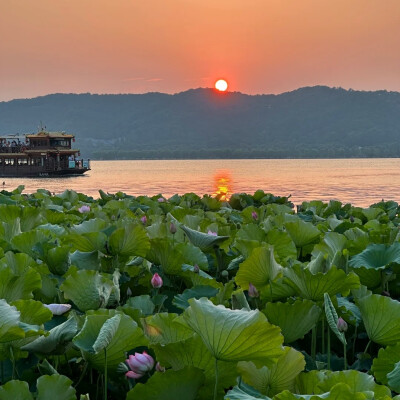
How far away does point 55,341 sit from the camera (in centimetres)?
160

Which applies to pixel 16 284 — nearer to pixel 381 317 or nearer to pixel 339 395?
pixel 381 317

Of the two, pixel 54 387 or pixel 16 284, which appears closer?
pixel 54 387

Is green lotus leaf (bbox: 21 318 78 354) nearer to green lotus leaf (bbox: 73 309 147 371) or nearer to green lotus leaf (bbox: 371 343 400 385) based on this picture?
green lotus leaf (bbox: 73 309 147 371)

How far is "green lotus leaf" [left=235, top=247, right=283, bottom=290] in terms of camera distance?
6.89ft

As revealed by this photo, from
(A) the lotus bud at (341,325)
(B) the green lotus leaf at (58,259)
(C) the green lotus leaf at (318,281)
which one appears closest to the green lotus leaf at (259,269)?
(C) the green lotus leaf at (318,281)

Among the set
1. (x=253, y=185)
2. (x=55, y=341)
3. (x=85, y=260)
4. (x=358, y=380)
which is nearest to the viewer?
(x=358, y=380)

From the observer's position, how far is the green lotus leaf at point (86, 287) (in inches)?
79.6

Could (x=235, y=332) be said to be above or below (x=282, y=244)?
above

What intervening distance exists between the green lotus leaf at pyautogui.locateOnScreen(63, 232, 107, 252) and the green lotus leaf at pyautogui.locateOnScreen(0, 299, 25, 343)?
129 cm

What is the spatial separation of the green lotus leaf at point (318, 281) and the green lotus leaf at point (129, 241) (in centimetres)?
80

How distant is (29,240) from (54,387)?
5.12 ft

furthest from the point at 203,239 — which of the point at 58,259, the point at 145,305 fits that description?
the point at 145,305

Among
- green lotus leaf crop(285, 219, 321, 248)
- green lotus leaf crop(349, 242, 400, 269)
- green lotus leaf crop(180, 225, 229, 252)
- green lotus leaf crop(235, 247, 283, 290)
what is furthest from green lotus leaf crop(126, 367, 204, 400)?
green lotus leaf crop(285, 219, 321, 248)

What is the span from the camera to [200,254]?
272cm
